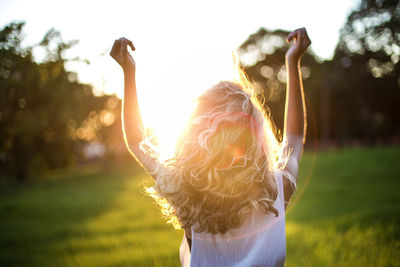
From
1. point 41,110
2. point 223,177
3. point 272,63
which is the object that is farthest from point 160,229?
point 272,63

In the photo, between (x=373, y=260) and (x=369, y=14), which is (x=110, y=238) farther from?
(x=369, y=14)

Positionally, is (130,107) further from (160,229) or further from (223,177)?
(160,229)

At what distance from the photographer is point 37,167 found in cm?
2352

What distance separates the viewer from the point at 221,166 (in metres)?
1.63

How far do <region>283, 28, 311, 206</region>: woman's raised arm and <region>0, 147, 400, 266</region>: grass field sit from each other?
3.47ft

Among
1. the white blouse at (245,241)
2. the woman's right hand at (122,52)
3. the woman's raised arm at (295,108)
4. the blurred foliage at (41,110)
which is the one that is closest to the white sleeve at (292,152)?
the woman's raised arm at (295,108)

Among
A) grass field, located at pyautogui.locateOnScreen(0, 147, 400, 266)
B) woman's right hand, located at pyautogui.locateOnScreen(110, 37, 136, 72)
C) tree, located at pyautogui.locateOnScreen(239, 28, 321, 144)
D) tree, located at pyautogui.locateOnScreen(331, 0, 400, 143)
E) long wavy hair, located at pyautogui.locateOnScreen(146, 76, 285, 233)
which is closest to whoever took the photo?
long wavy hair, located at pyautogui.locateOnScreen(146, 76, 285, 233)

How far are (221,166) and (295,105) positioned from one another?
0.62m

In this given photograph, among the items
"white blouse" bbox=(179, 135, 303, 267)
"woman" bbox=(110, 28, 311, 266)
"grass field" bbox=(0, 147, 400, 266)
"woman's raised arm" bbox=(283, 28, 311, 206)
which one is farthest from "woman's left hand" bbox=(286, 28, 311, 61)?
"grass field" bbox=(0, 147, 400, 266)

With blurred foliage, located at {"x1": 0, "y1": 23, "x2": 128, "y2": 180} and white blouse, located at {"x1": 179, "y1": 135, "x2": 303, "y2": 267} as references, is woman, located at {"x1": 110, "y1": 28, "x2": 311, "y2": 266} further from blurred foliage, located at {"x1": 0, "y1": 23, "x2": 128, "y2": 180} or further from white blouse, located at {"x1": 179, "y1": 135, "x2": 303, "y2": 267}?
blurred foliage, located at {"x1": 0, "y1": 23, "x2": 128, "y2": 180}

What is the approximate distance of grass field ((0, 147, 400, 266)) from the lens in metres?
5.32

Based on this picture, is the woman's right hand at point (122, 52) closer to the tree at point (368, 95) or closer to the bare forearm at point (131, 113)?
the bare forearm at point (131, 113)

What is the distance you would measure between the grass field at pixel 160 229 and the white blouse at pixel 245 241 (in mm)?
802

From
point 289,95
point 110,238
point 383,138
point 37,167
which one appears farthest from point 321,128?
point 289,95
